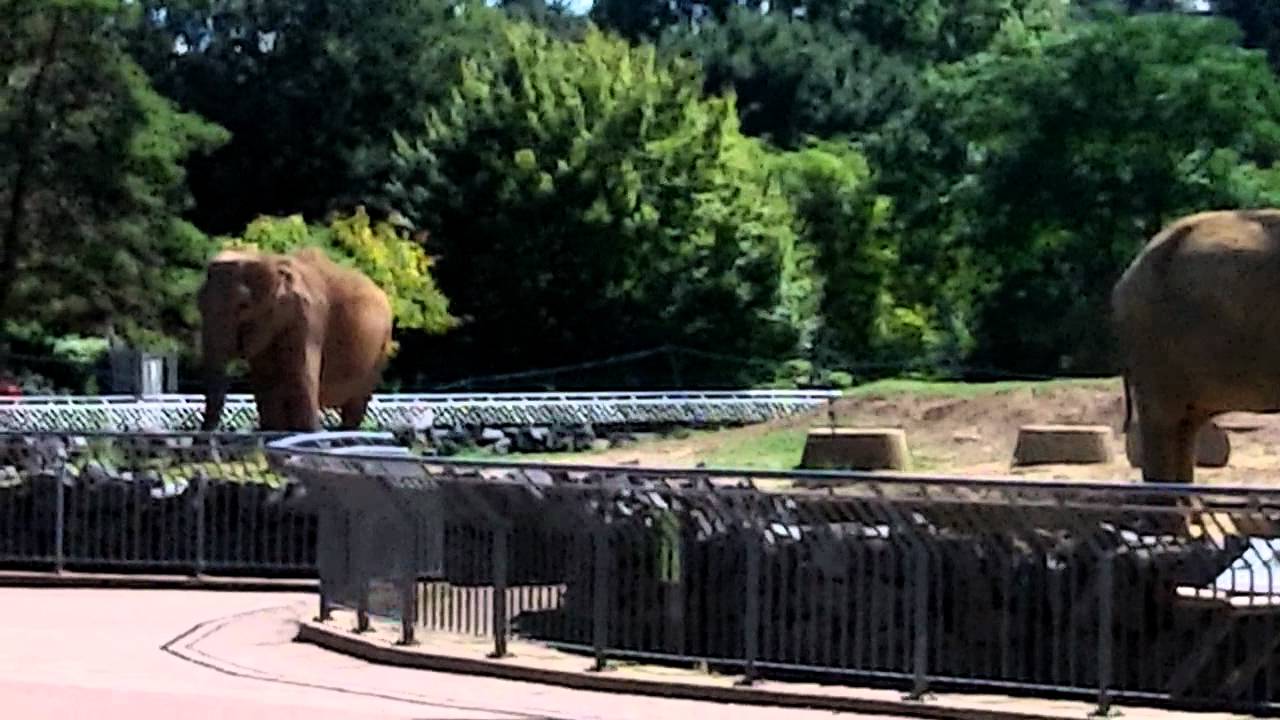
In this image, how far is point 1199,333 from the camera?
21.7 m

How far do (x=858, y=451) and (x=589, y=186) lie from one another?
2537 centimetres

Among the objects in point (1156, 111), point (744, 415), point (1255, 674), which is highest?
point (1156, 111)

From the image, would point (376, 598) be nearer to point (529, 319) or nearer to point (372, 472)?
point (372, 472)

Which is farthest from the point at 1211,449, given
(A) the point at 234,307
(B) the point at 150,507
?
(B) the point at 150,507

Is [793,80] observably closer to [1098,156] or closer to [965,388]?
[1098,156]

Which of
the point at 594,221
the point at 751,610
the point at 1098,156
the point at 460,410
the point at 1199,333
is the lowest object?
the point at 460,410

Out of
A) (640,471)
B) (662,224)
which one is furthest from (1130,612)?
(662,224)

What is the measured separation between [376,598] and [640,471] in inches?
125

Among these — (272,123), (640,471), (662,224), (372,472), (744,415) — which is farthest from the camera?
(272,123)

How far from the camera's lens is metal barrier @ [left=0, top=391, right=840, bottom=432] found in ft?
120

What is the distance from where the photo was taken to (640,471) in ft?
54.5

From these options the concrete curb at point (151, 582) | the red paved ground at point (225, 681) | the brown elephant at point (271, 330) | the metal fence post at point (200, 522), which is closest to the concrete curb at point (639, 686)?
the red paved ground at point (225, 681)

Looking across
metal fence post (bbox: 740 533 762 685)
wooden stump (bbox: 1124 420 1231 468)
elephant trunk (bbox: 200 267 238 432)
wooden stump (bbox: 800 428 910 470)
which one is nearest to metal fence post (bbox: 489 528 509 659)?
metal fence post (bbox: 740 533 762 685)

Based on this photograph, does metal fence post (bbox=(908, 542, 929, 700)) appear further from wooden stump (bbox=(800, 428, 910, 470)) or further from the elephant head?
wooden stump (bbox=(800, 428, 910, 470))
